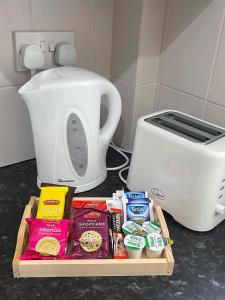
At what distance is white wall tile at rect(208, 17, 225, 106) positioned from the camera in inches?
29.3

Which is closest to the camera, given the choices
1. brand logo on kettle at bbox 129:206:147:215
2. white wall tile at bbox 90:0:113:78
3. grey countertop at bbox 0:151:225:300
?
grey countertop at bbox 0:151:225:300

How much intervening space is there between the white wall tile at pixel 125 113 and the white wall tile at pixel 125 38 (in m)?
0.02

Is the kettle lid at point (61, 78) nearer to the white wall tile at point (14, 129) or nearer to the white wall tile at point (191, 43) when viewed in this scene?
the white wall tile at point (14, 129)

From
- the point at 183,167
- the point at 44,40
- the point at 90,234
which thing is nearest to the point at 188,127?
the point at 183,167

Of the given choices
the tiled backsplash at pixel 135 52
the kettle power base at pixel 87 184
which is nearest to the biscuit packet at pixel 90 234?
the kettle power base at pixel 87 184

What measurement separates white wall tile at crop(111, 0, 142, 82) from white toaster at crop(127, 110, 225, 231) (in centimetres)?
21

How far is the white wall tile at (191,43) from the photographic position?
2.47ft

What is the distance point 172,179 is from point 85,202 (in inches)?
7.8

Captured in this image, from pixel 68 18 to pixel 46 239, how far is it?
0.57 metres

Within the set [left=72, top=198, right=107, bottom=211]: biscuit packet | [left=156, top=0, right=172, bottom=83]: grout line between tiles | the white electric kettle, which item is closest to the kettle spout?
the white electric kettle

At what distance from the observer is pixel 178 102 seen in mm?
892

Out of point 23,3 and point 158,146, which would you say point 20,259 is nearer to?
point 158,146

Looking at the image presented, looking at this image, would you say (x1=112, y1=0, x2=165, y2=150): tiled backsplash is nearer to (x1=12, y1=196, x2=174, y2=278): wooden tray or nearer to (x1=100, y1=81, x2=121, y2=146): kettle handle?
(x1=100, y1=81, x2=121, y2=146): kettle handle

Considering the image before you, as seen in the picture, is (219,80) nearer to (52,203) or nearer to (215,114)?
(215,114)
